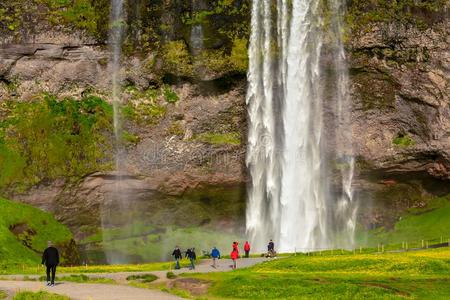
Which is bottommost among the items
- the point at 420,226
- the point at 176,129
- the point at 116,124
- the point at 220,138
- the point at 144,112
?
the point at 420,226

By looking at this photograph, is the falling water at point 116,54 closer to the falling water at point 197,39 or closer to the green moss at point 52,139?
the green moss at point 52,139

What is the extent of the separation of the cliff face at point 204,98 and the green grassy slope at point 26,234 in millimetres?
12691

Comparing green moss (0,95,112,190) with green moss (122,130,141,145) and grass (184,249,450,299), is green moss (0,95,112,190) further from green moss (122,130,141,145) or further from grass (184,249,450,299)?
grass (184,249,450,299)

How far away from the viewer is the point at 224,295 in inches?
1259

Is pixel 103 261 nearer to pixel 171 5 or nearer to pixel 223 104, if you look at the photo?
pixel 223 104

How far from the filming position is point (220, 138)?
83875mm

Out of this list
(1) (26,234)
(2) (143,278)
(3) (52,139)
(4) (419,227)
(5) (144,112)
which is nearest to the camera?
(2) (143,278)

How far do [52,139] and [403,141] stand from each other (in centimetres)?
4565

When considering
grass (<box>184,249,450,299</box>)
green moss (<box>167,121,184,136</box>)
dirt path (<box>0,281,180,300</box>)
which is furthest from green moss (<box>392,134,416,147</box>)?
dirt path (<box>0,281,180,300</box>)

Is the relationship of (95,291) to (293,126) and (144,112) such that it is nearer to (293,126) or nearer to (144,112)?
(293,126)

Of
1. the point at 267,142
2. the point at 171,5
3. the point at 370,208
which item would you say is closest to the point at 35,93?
the point at 171,5

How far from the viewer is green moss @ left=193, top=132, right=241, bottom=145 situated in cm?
8350

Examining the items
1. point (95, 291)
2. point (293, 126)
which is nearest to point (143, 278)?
point (95, 291)

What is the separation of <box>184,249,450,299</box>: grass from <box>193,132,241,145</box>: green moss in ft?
141
